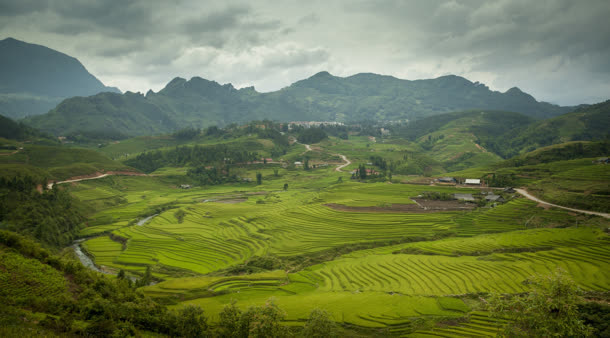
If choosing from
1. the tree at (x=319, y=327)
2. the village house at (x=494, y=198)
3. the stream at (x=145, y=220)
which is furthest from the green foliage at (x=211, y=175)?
the tree at (x=319, y=327)

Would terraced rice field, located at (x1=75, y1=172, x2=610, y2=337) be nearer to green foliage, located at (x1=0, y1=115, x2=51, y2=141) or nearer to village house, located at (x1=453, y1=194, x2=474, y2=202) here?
village house, located at (x1=453, y1=194, x2=474, y2=202)

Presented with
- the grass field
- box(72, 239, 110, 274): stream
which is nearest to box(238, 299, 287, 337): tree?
the grass field

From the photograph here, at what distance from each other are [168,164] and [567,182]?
551 ft

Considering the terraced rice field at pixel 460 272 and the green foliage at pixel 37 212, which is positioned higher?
the green foliage at pixel 37 212

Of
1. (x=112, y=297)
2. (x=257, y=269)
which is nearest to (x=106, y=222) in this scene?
(x=257, y=269)

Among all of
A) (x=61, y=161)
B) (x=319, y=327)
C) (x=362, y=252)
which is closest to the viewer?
(x=319, y=327)

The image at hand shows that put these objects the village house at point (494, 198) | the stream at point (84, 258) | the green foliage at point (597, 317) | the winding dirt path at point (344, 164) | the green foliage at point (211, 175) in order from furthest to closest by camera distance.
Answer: the winding dirt path at point (344, 164) < the green foliage at point (211, 175) < the village house at point (494, 198) < the stream at point (84, 258) < the green foliage at point (597, 317)

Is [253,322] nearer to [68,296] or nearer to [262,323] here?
[262,323]

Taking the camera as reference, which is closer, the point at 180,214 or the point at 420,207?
the point at 420,207

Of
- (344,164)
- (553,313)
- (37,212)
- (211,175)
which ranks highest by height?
(344,164)

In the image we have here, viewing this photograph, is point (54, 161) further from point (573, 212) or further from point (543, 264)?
point (573, 212)

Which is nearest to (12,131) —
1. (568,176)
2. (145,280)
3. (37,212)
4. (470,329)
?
(37,212)

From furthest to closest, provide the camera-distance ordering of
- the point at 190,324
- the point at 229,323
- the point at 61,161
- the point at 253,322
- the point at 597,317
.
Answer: the point at 61,161 → the point at 597,317 → the point at 190,324 → the point at 229,323 → the point at 253,322

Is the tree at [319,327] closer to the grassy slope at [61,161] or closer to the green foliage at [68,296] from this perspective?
the green foliage at [68,296]
